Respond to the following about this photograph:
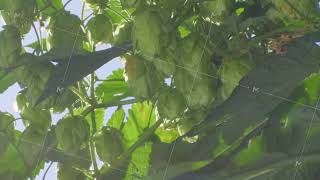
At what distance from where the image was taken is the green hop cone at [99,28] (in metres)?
0.87

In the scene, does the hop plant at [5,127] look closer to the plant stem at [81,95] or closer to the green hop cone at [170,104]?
the plant stem at [81,95]

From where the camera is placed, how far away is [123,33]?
0.87 m

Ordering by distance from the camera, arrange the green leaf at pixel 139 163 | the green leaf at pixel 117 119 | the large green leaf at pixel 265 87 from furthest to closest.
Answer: the green leaf at pixel 117 119, the green leaf at pixel 139 163, the large green leaf at pixel 265 87

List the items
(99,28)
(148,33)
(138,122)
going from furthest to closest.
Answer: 1. (138,122)
2. (99,28)
3. (148,33)

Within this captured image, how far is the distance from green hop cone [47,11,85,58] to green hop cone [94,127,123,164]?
125mm

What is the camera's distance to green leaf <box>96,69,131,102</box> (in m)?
1.02

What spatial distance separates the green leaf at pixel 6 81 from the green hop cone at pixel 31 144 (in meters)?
0.10

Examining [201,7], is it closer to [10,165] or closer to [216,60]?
[216,60]

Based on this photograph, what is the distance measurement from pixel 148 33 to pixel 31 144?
0.76 feet

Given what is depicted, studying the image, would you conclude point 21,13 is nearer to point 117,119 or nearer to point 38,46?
point 38,46

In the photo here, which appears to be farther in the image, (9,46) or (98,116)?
(98,116)

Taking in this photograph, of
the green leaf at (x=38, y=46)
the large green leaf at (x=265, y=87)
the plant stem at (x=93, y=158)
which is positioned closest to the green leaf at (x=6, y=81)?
the green leaf at (x=38, y=46)

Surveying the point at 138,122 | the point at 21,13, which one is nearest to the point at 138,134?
the point at 138,122

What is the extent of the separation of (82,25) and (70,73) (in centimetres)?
11
